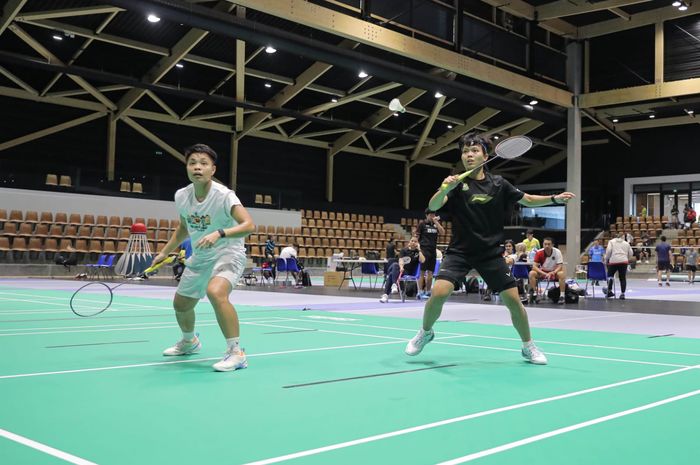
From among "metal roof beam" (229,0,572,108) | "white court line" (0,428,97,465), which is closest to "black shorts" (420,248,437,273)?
"metal roof beam" (229,0,572,108)

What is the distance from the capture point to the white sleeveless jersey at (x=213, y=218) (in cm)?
573

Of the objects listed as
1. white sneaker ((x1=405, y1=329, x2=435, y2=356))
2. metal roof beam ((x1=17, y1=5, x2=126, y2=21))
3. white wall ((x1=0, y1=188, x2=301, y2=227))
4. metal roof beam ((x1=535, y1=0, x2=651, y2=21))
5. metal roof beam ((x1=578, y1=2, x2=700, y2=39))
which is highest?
metal roof beam ((x1=578, y1=2, x2=700, y2=39))

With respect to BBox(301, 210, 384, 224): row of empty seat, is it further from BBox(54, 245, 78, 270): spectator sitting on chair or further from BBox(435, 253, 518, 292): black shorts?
BBox(435, 253, 518, 292): black shorts

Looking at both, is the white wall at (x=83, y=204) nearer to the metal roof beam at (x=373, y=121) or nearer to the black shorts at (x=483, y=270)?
the metal roof beam at (x=373, y=121)

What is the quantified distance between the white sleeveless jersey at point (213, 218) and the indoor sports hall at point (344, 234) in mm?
23

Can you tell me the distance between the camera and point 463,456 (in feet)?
10.1

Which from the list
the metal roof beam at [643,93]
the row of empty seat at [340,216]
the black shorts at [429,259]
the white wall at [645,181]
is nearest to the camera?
the black shorts at [429,259]

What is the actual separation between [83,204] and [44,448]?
2616 cm

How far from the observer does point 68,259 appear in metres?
25.0

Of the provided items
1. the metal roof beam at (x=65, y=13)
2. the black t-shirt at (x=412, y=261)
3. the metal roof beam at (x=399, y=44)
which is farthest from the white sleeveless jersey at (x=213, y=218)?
the metal roof beam at (x=65, y=13)

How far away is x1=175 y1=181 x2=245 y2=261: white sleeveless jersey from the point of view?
5730 millimetres

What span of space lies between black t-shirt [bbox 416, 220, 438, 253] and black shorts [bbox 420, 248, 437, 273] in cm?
7

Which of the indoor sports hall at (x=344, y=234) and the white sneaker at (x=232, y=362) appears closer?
the indoor sports hall at (x=344, y=234)

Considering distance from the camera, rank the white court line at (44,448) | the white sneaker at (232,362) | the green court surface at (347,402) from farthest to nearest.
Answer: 1. the white sneaker at (232,362)
2. the green court surface at (347,402)
3. the white court line at (44,448)
